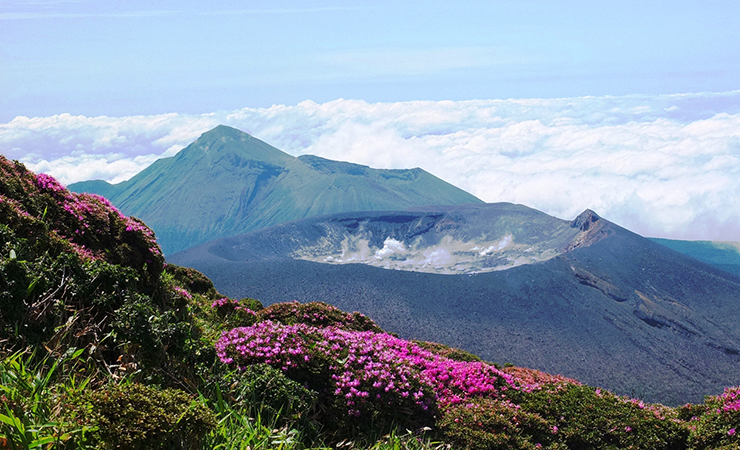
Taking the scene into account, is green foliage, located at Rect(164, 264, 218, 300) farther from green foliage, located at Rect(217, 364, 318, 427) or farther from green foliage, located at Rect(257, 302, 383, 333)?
green foliage, located at Rect(217, 364, 318, 427)

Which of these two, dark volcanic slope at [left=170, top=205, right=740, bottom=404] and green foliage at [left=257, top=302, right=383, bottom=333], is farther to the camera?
dark volcanic slope at [left=170, top=205, right=740, bottom=404]

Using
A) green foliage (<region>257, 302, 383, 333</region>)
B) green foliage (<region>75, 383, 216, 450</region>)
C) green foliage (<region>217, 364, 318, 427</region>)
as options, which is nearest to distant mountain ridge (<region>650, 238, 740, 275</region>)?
green foliage (<region>257, 302, 383, 333</region>)

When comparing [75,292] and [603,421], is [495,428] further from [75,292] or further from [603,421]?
[75,292]

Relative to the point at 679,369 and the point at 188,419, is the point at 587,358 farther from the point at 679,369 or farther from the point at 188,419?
the point at 188,419

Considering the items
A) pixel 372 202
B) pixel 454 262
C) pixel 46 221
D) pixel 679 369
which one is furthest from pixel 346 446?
pixel 372 202

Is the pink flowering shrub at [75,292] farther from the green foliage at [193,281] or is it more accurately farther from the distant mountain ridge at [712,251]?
the distant mountain ridge at [712,251]

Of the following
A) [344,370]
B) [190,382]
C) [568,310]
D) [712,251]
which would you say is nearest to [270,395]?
[190,382]
